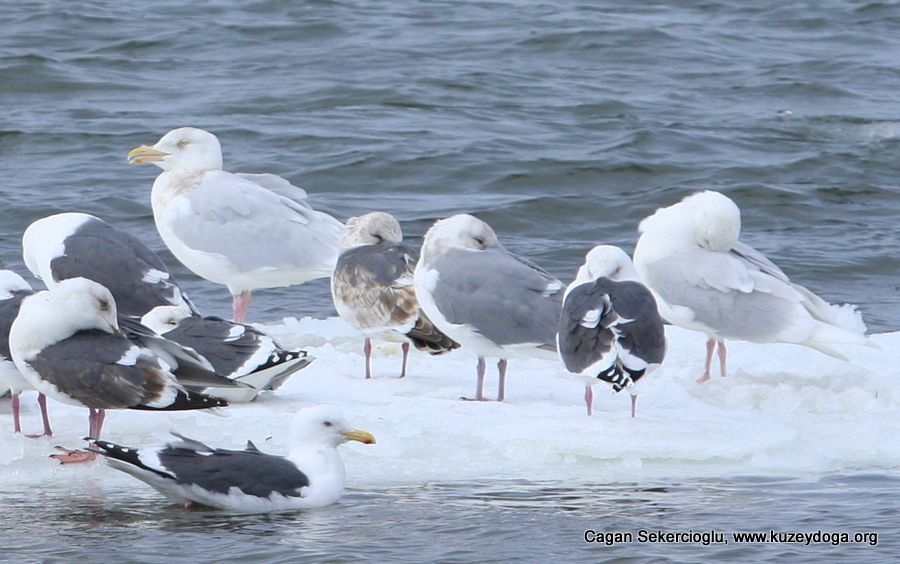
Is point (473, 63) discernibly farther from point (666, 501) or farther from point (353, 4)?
point (666, 501)

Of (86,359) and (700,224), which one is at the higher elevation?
(700,224)

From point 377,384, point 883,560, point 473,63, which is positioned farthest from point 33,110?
point 883,560

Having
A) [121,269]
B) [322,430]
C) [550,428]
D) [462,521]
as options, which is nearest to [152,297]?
[121,269]

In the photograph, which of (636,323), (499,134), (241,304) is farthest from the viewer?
(499,134)

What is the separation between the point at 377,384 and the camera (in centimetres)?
834

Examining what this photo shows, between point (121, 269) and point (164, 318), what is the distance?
0.64 m

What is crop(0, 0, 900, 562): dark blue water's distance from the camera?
263 inches

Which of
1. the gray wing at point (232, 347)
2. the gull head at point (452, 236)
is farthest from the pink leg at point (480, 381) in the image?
the gray wing at point (232, 347)

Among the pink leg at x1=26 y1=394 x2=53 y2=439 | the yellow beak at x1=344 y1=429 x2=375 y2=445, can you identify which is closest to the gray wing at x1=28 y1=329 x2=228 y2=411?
the pink leg at x1=26 y1=394 x2=53 y2=439

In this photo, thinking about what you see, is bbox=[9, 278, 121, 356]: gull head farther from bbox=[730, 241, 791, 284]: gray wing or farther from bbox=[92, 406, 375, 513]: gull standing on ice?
bbox=[730, 241, 791, 284]: gray wing

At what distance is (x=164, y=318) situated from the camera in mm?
7949

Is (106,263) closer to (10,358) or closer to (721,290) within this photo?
(10,358)

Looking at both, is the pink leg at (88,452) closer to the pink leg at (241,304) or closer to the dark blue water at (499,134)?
the dark blue water at (499,134)

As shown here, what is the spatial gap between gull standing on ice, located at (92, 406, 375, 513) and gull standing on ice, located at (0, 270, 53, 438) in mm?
601
